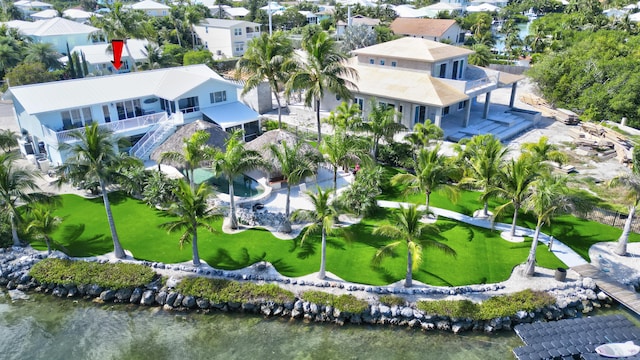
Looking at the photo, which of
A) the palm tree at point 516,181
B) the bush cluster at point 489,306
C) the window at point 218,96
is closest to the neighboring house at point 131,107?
the window at point 218,96

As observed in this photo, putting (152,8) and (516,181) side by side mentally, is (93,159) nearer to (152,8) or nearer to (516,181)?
(516,181)

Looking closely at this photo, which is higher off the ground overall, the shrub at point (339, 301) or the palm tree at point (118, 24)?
the palm tree at point (118, 24)

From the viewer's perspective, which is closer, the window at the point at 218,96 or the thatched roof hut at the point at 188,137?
the thatched roof hut at the point at 188,137

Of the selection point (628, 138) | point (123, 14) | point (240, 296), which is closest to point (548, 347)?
point (240, 296)

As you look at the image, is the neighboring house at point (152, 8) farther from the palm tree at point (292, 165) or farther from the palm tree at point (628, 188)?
the palm tree at point (628, 188)

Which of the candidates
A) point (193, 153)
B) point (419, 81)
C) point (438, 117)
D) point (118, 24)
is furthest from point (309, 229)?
point (118, 24)

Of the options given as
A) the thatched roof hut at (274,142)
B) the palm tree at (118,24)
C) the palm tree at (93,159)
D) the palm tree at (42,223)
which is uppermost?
the palm tree at (118,24)

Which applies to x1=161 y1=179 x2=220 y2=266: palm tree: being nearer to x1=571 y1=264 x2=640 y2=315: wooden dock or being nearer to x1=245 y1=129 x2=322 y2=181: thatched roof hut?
x1=245 y1=129 x2=322 y2=181: thatched roof hut

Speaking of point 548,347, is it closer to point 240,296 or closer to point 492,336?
point 492,336
